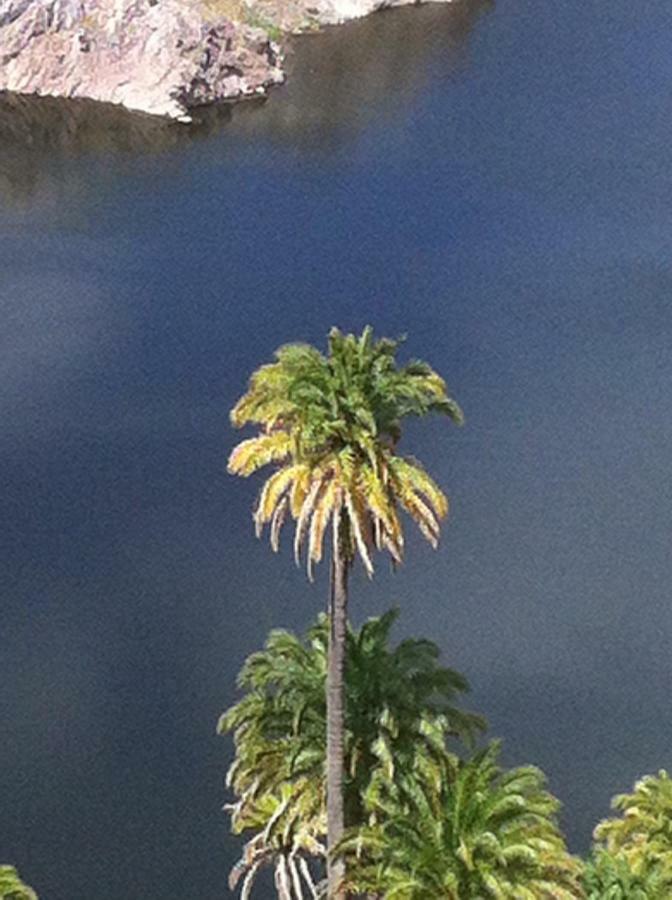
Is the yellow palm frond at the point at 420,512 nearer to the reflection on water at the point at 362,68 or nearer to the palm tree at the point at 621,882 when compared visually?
the palm tree at the point at 621,882

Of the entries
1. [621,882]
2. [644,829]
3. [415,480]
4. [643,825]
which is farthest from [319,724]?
[644,829]

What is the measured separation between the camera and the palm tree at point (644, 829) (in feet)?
129

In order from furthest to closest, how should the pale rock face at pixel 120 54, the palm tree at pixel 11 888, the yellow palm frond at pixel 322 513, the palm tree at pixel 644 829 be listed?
the pale rock face at pixel 120 54 → the palm tree at pixel 644 829 → the palm tree at pixel 11 888 → the yellow palm frond at pixel 322 513

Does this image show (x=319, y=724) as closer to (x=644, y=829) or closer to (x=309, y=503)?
(x=309, y=503)

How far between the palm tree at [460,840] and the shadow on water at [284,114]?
7511 centimetres

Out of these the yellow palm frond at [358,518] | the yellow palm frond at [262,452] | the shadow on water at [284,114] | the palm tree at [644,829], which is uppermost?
the shadow on water at [284,114]

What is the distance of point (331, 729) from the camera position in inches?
1319

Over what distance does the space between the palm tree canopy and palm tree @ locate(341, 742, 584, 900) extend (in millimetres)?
6563

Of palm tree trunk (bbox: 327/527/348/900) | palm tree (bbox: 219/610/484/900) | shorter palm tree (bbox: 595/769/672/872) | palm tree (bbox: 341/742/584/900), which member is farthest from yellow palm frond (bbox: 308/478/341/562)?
shorter palm tree (bbox: 595/769/672/872)

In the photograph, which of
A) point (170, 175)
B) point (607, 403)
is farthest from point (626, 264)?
point (170, 175)

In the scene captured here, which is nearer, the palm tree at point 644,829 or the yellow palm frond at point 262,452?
the yellow palm frond at point 262,452

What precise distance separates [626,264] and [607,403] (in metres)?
17.3

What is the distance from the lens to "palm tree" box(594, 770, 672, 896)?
39.4 metres

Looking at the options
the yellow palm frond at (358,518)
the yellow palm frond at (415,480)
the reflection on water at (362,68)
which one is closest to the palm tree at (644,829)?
the yellow palm frond at (415,480)
